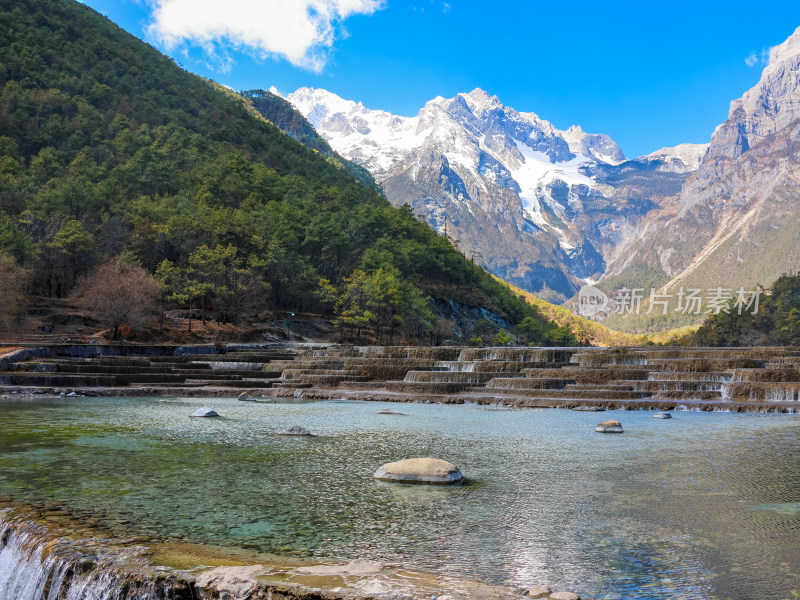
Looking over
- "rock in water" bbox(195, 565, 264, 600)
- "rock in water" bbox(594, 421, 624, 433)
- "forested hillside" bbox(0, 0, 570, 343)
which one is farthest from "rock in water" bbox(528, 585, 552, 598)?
"forested hillside" bbox(0, 0, 570, 343)

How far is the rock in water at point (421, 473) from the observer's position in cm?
1080

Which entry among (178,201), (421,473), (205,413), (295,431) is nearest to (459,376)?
(205,413)

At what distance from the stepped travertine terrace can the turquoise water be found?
311 inches

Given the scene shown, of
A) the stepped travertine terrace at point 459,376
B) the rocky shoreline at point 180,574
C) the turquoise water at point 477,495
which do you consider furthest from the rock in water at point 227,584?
the stepped travertine terrace at point 459,376

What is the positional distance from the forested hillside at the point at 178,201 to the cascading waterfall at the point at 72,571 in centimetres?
3859

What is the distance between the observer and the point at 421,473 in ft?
36.0

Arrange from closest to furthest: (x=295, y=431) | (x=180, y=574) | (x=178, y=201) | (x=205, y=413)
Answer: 1. (x=180, y=574)
2. (x=295, y=431)
3. (x=205, y=413)
4. (x=178, y=201)

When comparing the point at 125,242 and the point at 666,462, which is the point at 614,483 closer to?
the point at 666,462

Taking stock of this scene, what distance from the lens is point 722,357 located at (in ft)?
109

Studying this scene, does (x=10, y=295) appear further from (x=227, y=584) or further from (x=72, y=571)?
(x=227, y=584)

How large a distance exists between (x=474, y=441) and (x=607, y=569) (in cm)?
949

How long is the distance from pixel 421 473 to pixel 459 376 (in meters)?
22.0

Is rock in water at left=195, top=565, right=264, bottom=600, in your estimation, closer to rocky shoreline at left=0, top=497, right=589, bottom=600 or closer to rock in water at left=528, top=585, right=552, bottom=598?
rocky shoreline at left=0, top=497, right=589, bottom=600

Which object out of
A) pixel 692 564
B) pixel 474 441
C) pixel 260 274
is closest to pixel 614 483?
pixel 692 564
